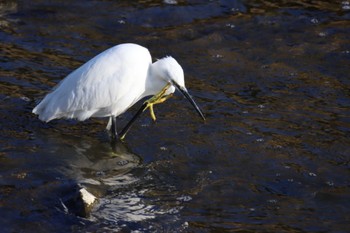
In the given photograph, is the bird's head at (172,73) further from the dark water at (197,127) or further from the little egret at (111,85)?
the dark water at (197,127)

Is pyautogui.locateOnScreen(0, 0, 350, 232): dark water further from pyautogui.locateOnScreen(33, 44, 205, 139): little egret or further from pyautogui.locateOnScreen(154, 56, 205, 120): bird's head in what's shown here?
pyautogui.locateOnScreen(154, 56, 205, 120): bird's head

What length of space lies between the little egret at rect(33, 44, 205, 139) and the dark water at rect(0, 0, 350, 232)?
30cm

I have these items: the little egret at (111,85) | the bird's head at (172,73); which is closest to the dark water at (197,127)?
the little egret at (111,85)

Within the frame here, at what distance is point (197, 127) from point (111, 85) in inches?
38.6

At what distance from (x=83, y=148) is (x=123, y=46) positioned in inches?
39.0

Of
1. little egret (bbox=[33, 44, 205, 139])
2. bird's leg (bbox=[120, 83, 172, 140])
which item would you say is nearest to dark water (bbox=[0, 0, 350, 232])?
bird's leg (bbox=[120, 83, 172, 140])

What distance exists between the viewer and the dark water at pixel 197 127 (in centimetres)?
577

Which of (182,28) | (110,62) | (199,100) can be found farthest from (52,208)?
(182,28)

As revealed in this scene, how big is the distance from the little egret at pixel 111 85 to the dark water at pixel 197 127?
11.9 inches

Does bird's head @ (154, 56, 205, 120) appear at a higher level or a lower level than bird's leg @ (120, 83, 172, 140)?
higher

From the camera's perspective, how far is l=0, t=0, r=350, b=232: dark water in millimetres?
5773

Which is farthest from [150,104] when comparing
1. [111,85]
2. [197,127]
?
[197,127]

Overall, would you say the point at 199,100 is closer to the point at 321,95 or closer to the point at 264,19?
the point at 321,95

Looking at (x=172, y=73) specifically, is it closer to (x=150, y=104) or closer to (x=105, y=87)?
(x=150, y=104)
